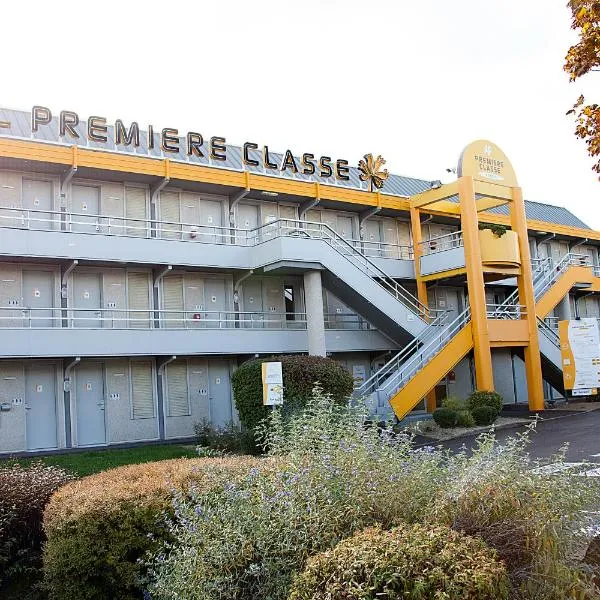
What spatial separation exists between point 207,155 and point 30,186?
7.67 m

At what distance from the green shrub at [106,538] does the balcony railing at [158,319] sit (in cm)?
1512

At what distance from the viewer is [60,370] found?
22.4m

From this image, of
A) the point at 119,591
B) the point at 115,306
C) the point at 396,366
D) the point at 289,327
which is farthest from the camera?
the point at 289,327

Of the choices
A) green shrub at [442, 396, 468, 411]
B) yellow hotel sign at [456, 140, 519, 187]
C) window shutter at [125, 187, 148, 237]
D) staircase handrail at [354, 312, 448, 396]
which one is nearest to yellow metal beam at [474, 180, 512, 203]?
yellow hotel sign at [456, 140, 519, 187]

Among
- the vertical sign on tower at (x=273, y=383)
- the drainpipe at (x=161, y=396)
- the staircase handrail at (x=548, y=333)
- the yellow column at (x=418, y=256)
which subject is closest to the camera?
the vertical sign on tower at (x=273, y=383)

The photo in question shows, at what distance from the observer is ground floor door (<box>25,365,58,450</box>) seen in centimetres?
2169

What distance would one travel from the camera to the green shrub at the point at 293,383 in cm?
1808

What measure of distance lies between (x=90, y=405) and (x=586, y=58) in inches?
749

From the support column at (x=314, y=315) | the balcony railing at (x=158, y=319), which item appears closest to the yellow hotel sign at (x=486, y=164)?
the balcony railing at (x=158, y=319)

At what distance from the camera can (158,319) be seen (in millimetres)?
24250

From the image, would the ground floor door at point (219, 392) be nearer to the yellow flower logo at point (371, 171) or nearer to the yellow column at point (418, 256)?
the yellow column at point (418, 256)

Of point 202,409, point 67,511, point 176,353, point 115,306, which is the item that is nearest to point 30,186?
point 115,306

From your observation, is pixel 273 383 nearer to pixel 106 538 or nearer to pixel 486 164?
pixel 106 538

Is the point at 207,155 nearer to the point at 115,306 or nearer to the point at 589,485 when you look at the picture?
the point at 115,306
